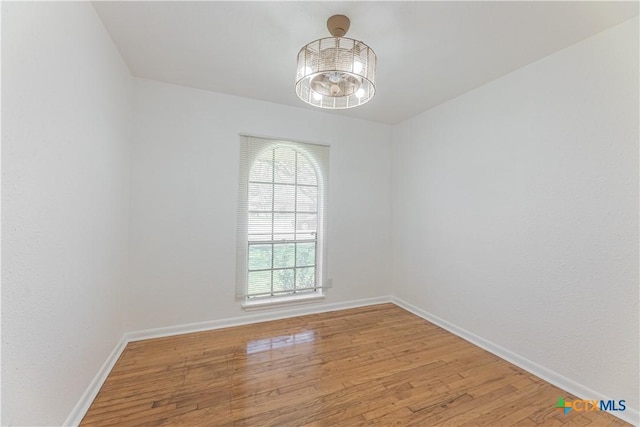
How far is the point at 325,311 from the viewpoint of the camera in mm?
3262

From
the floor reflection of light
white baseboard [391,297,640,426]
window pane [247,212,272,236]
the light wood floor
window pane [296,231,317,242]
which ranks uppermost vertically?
window pane [247,212,272,236]

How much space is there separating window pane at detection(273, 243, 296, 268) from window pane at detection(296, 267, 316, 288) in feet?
0.51

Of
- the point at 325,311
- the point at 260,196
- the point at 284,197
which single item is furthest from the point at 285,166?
the point at 325,311

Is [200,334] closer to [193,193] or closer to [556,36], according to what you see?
[193,193]

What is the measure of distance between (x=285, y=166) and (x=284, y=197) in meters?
0.38

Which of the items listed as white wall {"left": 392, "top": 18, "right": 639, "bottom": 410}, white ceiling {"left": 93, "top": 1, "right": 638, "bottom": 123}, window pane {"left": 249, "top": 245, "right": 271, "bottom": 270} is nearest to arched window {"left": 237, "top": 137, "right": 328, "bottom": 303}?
window pane {"left": 249, "top": 245, "right": 271, "bottom": 270}

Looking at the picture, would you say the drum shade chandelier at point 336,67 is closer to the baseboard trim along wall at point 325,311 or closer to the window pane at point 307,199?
the window pane at point 307,199

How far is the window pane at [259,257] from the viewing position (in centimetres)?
299

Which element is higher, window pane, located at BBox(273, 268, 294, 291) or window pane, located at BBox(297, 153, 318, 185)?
window pane, located at BBox(297, 153, 318, 185)

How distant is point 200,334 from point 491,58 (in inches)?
143

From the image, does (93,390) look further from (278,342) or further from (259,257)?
(259,257)

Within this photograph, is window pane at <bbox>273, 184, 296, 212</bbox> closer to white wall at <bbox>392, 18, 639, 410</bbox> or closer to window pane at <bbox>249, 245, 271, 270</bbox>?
window pane at <bbox>249, 245, 271, 270</bbox>

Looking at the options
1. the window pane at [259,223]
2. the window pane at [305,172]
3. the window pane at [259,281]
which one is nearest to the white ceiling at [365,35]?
the window pane at [305,172]

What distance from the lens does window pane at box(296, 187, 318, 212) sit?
323 centimetres
